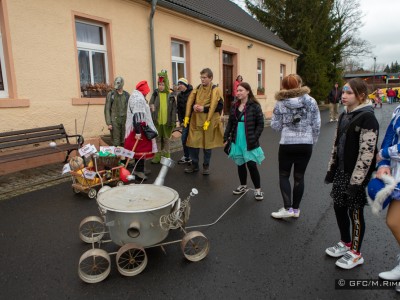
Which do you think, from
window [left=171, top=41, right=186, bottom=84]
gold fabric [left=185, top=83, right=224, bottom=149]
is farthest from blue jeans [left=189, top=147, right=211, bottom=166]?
window [left=171, top=41, right=186, bottom=84]

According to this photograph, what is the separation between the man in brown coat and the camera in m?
5.72

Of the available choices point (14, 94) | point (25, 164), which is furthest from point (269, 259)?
point (14, 94)

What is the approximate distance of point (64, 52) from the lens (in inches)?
288

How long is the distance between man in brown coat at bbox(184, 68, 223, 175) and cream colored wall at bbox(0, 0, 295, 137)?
126 inches

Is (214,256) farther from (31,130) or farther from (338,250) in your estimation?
(31,130)

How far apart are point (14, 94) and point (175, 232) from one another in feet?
16.3

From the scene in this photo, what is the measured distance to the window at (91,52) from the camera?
8039 mm

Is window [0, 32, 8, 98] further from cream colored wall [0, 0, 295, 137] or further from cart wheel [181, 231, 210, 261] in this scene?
cart wheel [181, 231, 210, 261]

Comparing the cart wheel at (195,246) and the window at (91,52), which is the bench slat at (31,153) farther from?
the cart wheel at (195,246)

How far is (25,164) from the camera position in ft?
21.4

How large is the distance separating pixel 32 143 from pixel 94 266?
4790 mm

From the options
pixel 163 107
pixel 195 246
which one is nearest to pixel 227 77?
pixel 163 107

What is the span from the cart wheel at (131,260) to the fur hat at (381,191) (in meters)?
1.95

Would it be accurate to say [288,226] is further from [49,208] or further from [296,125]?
[49,208]
